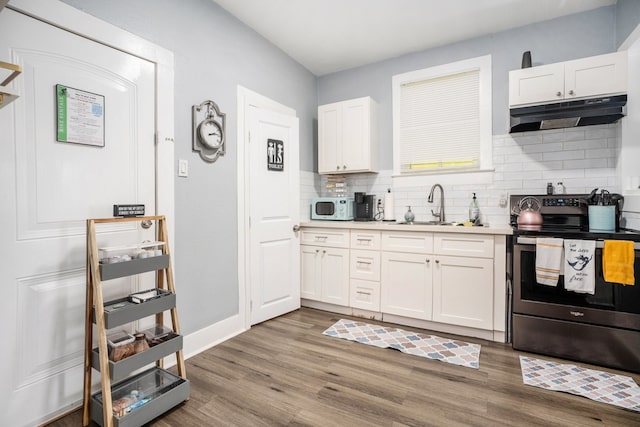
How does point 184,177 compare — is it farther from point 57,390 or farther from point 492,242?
point 492,242

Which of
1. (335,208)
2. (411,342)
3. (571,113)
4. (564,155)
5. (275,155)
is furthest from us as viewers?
(335,208)

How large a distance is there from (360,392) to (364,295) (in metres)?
1.34

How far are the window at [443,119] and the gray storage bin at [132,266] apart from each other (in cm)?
274

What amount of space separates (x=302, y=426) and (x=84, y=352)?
51.7 inches

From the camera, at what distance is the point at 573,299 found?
7.93 ft

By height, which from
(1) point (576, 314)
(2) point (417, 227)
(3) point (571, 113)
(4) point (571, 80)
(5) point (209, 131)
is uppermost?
(4) point (571, 80)

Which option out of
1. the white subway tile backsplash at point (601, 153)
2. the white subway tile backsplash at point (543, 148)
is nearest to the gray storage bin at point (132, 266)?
the white subway tile backsplash at point (543, 148)

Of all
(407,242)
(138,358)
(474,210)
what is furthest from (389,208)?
(138,358)

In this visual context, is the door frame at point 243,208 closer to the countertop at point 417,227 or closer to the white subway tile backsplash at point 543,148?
the countertop at point 417,227

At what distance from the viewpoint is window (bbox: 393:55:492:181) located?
332 centimetres

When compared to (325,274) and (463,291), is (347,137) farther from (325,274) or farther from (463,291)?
(463,291)

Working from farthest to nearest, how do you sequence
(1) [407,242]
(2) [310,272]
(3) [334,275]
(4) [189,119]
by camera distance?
1. (2) [310,272]
2. (3) [334,275]
3. (1) [407,242]
4. (4) [189,119]

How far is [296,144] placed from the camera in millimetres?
3613

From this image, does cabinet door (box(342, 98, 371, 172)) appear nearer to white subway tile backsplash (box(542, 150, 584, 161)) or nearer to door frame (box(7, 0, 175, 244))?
white subway tile backsplash (box(542, 150, 584, 161))
